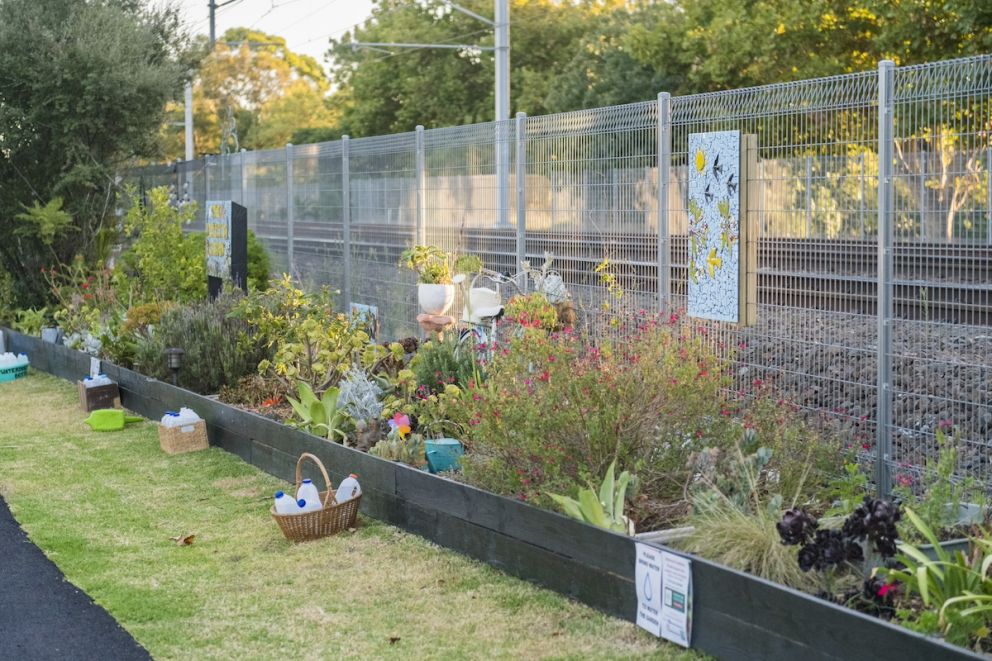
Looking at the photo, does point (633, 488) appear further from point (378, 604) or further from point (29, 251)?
point (29, 251)

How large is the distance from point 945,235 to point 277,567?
3765 mm

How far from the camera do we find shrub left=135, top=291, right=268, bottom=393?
11.2 m

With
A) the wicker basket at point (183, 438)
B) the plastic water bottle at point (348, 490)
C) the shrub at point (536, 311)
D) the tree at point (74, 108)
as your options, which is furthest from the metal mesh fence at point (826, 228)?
the tree at point (74, 108)

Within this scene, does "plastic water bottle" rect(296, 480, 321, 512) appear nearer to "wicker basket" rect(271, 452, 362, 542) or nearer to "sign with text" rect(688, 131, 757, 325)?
"wicker basket" rect(271, 452, 362, 542)

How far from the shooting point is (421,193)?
39.0 ft

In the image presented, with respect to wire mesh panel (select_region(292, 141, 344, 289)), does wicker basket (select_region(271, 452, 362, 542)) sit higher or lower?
lower

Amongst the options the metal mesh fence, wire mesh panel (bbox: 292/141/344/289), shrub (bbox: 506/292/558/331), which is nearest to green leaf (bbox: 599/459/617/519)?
the metal mesh fence

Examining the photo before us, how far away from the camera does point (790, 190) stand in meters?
7.22

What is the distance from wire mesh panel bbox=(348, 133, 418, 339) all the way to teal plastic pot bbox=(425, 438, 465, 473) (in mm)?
4345

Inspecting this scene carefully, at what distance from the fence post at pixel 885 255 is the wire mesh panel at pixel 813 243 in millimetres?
130

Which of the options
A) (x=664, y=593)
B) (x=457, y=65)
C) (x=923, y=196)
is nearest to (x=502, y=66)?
(x=923, y=196)

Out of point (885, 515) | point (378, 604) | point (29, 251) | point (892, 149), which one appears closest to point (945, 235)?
point (892, 149)

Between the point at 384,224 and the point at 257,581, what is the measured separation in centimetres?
654

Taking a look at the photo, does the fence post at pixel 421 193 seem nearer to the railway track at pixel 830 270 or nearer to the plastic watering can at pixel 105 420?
the railway track at pixel 830 270
